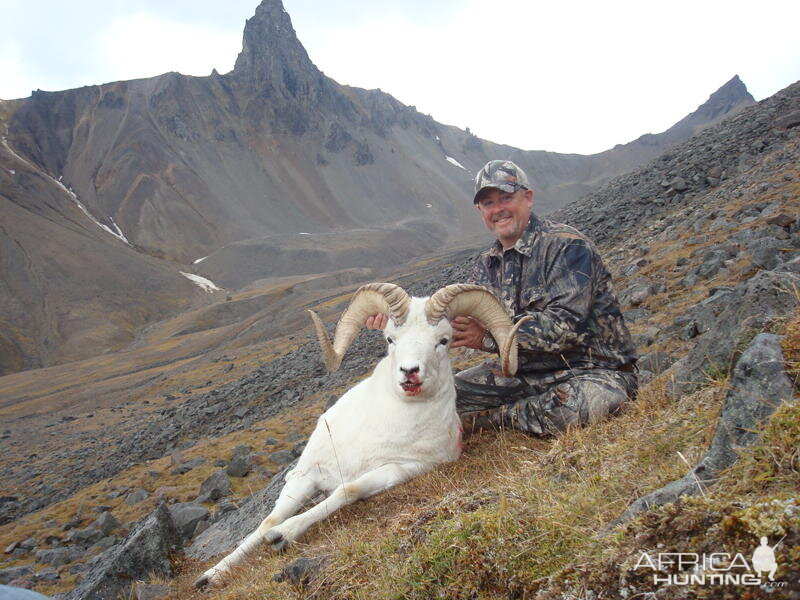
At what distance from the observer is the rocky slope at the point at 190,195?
83.6 m

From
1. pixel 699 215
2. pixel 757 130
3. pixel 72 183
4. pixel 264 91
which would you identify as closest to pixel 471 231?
pixel 264 91

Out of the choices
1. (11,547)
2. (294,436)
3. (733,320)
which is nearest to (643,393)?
(733,320)

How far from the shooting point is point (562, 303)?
5445 millimetres

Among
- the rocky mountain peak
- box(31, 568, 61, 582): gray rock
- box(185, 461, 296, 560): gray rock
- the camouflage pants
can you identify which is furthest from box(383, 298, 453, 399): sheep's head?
the rocky mountain peak

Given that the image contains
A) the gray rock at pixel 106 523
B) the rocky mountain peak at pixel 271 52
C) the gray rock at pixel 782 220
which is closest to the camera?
the gray rock at pixel 782 220

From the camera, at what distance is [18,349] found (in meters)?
69.2

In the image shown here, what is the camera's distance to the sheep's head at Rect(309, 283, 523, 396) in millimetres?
5203

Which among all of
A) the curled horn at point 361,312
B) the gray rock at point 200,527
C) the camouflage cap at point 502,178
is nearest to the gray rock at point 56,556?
the gray rock at point 200,527

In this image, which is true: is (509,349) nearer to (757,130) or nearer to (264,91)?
(757,130)

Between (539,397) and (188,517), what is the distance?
21.1 feet

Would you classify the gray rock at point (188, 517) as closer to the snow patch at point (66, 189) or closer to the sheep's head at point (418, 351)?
the sheep's head at point (418, 351)

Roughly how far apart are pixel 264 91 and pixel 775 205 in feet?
581

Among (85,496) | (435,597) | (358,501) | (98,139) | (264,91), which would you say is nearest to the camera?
(435,597)

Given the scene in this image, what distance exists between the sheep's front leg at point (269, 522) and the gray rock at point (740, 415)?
3.65 m
